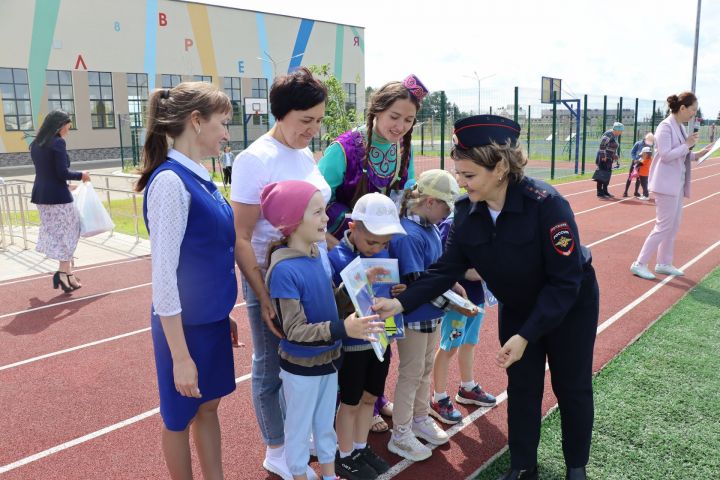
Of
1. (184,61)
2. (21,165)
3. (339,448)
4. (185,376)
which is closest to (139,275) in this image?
(339,448)

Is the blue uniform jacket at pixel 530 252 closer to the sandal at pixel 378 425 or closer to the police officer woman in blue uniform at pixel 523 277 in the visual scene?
the police officer woman in blue uniform at pixel 523 277

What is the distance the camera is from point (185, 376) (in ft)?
7.34

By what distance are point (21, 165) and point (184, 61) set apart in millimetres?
12639

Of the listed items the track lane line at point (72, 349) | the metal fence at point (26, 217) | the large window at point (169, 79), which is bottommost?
the track lane line at point (72, 349)

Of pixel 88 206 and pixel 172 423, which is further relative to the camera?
pixel 88 206

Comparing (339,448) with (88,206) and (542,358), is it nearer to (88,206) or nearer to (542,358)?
(542,358)

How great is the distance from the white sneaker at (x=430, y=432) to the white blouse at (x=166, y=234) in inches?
74.8

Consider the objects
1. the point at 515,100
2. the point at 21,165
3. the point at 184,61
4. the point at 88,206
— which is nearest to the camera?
the point at 88,206

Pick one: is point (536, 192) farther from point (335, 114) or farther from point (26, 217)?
point (335, 114)

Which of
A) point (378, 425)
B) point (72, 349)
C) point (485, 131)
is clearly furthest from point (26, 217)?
point (485, 131)

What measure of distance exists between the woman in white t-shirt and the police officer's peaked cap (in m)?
0.73

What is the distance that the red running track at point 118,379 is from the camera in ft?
10.9

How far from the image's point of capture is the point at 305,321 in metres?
2.50

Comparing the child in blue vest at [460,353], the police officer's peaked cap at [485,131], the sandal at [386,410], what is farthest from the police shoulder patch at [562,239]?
the sandal at [386,410]
